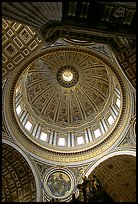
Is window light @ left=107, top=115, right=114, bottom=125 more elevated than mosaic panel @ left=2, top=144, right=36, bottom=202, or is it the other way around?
window light @ left=107, top=115, right=114, bottom=125

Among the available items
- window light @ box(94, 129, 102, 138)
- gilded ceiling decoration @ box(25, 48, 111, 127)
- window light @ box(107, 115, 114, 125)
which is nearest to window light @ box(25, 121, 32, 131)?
gilded ceiling decoration @ box(25, 48, 111, 127)

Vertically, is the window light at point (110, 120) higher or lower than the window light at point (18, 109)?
lower

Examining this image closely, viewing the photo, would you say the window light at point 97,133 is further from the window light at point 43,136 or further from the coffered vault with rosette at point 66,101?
the window light at point 43,136

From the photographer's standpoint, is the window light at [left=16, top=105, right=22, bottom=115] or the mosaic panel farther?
the window light at [left=16, top=105, right=22, bottom=115]

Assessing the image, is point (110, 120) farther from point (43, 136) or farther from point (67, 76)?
point (67, 76)

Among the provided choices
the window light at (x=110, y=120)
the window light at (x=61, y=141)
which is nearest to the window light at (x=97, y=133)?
the window light at (x=110, y=120)

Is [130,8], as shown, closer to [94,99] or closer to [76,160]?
[76,160]

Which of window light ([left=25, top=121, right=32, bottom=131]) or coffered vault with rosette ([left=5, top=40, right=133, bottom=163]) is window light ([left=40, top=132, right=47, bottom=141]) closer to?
coffered vault with rosette ([left=5, top=40, right=133, bottom=163])

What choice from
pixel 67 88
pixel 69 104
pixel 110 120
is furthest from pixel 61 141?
pixel 67 88

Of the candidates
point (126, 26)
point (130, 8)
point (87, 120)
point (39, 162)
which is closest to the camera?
point (130, 8)

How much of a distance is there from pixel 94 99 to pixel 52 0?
1521 centimetres

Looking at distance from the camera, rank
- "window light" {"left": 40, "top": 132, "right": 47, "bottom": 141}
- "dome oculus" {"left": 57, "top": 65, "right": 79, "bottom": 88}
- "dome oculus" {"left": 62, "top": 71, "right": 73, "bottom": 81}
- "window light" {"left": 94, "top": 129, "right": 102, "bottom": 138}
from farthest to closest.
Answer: "dome oculus" {"left": 62, "top": 71, "right": 73, "bottom": 81}
"dome oculus" {"left": 57, "top": 65, "right": 79, "bottom": 88}
"window light" {"left": 40, "top": 132, "right": 47, "bottom": 141}
"window light" {"left": 94, "top": 129, "right": 102, "bottom": 138}

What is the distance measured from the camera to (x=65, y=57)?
70.8ft

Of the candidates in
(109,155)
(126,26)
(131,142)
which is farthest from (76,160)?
(126,26)
